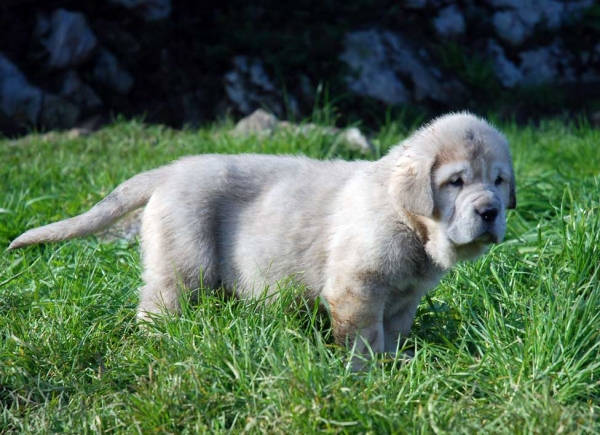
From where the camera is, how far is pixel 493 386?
3.35m

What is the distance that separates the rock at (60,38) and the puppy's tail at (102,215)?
5.68 m

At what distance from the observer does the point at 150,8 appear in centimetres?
994

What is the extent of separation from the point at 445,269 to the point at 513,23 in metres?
8.39

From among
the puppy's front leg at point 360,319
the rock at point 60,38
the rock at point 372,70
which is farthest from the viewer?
the rock at point 372,70

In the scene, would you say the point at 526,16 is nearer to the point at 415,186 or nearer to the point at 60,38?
the point at 60,38

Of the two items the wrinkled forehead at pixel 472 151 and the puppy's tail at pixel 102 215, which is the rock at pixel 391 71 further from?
the wrinkled forehead at pixel 472 151

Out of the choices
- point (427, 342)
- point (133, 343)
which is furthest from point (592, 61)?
point (133, 343)

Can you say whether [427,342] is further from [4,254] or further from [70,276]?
[4,254]

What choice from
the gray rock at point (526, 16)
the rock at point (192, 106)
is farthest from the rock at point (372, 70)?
the gray rock at point (526, 16)

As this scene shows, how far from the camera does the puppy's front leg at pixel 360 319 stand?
375 cm

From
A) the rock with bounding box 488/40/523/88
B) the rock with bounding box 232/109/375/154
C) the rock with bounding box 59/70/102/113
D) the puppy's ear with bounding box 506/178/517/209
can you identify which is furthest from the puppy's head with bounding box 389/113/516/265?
the rock with bounding box 488/40/523/88

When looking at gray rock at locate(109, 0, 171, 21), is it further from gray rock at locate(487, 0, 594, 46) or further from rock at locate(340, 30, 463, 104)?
gray rock at locate(487, 0, 594, 46)

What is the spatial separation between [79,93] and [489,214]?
7173mm

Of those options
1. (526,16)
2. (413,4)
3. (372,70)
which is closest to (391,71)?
(372,70)
